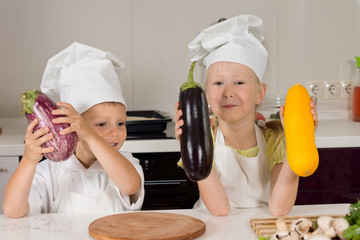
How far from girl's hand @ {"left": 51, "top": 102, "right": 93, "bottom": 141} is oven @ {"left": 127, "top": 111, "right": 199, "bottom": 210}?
89cm

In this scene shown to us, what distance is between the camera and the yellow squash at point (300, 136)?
1.11 meters

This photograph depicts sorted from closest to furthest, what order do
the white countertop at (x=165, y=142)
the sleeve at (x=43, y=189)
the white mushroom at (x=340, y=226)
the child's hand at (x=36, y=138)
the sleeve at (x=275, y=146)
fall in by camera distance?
1. the white mushroom at (x=340, y=226)
2. the child's hand at (x=36, y=138)
3. the sleeve at (x=43, y=189)
4. the sleeve at (x=275, y=146)
5. the white countertop at (x=165, y=142)

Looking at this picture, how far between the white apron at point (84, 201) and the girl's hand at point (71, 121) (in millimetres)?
214

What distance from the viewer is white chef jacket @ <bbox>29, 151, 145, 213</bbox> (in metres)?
1.47

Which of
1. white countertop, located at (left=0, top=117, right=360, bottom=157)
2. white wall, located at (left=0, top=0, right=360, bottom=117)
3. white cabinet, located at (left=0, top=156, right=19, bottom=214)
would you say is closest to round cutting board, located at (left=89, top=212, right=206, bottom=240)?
white countertop, located at (left=0, top=117, right=360, bottom=157)

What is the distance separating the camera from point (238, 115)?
1.49m

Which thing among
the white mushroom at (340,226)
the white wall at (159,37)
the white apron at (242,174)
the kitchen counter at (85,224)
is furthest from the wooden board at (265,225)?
the white wall at (159,37)

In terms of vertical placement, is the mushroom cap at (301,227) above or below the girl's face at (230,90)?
below

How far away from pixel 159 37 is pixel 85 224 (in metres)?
1.68

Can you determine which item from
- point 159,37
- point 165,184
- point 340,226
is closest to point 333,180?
point 165,184

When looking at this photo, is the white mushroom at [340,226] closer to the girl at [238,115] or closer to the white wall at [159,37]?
the girl at [238,115]

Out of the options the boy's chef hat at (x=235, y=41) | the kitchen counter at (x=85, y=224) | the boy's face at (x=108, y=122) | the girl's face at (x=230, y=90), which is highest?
the boy's chef hat at (x=235, y=41)

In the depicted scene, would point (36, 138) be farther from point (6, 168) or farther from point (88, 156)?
point (6, 168)

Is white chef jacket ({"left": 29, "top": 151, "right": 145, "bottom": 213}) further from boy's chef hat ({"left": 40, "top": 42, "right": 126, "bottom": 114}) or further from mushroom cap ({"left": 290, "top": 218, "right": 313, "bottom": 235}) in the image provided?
mushroom cap ({"left": 290, "top": 218, "right": 313, "bottom": 235})
